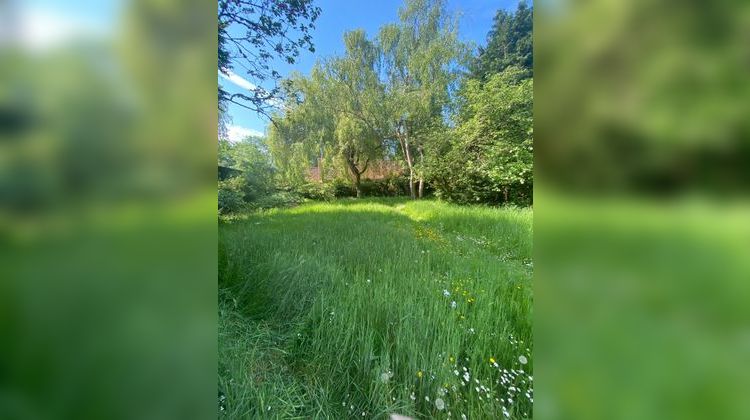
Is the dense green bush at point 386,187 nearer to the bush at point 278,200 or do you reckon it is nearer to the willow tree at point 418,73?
the willow tree at point 418,73

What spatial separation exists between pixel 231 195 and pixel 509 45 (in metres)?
2.24

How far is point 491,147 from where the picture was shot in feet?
5.91

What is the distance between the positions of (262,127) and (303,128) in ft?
1.07

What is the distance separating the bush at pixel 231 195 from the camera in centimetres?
202

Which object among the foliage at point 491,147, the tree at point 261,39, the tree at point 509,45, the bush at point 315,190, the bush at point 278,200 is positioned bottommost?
the bush at point 278,200

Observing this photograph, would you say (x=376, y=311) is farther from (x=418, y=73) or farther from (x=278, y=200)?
(x=418, y=73)

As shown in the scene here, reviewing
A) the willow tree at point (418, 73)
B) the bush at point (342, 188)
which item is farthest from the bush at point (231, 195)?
the willow tree at point (418, 73)
